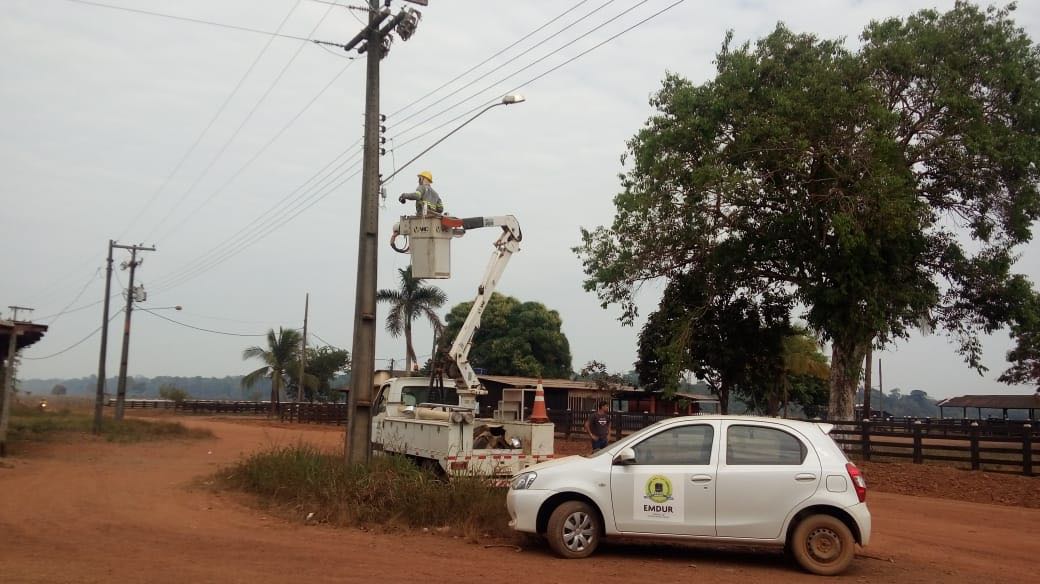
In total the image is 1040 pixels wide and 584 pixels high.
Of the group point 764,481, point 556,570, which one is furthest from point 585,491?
point 764,481

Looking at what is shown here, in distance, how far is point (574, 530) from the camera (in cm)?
884

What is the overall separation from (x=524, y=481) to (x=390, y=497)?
2.55 metres

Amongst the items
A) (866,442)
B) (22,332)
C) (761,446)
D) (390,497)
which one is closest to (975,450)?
(866,442)

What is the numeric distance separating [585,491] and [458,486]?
249 cm

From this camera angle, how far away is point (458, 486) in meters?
10.8

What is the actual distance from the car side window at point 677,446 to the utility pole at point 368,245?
17.9 ft

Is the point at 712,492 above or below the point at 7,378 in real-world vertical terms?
below

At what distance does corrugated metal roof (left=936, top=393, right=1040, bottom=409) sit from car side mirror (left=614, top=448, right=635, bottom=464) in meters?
55.4

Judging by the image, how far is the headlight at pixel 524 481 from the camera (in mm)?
9031

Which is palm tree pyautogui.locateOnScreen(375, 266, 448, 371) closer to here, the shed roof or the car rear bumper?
the shed roof

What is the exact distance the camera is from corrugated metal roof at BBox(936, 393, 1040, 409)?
2200 inches

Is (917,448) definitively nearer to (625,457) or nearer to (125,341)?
(625,457)

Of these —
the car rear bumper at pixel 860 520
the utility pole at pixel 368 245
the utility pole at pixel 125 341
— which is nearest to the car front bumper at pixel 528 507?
the car rear bumper at pixel 860 520

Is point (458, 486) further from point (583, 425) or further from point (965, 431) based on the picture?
point (583, 425)
